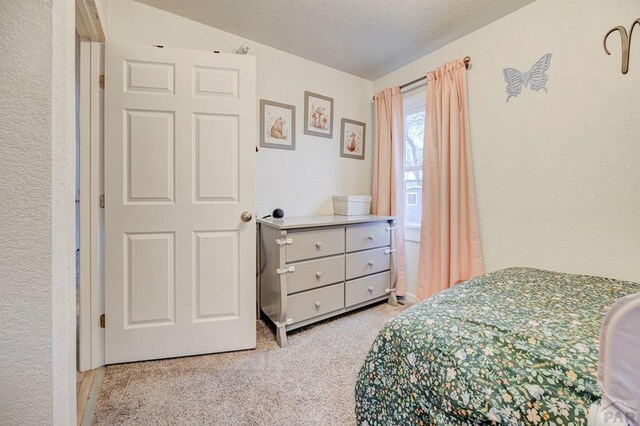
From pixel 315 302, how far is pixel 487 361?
146 cm

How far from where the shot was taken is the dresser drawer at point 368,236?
2.32 metres

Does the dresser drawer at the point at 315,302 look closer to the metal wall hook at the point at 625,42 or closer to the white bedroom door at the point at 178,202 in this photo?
the white bedroom door at the point at 178,202

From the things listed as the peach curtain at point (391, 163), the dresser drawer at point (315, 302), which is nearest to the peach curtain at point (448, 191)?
the peach curtain at point (391, 163)

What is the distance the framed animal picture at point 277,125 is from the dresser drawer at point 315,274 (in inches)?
43.6

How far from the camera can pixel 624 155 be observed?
1539mm

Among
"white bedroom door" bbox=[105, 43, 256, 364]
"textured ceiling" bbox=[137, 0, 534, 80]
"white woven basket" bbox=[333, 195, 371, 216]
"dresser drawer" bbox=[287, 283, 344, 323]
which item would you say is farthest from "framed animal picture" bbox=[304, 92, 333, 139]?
"dresser drawer" bbox=[287, 283, 344, 323]

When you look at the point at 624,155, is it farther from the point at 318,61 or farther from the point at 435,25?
the point at 318,61

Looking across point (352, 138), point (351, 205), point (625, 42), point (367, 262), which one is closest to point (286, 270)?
point (367, 262)

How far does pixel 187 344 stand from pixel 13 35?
5.53ft

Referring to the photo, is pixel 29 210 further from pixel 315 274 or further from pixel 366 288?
pixel 366 288

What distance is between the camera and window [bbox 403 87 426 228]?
267 cm

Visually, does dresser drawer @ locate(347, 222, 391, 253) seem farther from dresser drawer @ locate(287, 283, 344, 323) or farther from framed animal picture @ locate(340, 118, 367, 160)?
framed animal picture @ locate(340, 118, 367, 160)

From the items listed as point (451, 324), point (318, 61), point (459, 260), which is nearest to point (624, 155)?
point (459, 260)

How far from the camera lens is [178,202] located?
1735 millimetres
